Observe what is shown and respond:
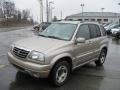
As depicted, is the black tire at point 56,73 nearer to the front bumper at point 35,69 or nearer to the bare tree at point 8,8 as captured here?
the front bumper at point 35,69

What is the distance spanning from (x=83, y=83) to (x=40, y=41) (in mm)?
1855

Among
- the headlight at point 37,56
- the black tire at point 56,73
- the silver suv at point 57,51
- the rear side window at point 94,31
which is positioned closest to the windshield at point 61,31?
the silver suv at point 57,51

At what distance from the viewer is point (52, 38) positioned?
5.79 m

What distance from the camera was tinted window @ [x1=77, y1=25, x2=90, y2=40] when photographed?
602 centimetres

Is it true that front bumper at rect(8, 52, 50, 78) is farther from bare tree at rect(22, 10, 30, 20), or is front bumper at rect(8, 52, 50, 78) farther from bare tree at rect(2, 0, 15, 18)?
bare tree at rect(22, 10, 30, 20)

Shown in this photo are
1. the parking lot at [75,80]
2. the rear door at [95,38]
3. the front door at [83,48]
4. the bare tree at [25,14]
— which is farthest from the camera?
the bare tree at [25,14]

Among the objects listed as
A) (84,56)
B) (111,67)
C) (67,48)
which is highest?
(67,48)

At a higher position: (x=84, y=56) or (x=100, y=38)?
(x=100, y=38)

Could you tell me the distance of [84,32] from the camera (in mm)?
6270

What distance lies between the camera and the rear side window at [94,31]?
675 centimetres

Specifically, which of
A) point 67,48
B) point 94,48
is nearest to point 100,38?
point 94,48

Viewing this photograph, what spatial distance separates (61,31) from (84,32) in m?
0.82

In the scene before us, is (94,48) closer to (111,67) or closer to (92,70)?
(92,70)

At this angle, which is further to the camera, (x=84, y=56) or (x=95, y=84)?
(x=84, y=56)
